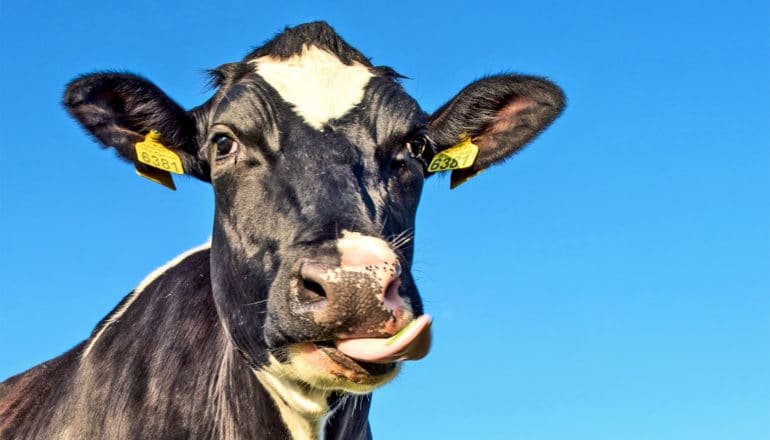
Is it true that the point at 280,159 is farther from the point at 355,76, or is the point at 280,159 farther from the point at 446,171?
the point at 446,171

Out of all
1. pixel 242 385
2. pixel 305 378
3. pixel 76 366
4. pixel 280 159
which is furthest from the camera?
pixel 76 366

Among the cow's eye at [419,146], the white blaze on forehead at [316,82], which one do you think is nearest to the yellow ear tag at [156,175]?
the white blaze on forehead at [316,82]

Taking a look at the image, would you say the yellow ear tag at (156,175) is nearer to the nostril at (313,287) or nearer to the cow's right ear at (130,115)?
the cow's right ear at (130,115)

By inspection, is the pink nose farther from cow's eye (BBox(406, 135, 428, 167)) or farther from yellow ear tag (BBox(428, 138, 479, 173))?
yellow ear tag (BBox(428, 138, 479, 173))

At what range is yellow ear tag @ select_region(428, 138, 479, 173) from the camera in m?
6.97

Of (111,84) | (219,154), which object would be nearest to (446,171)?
(219,154)

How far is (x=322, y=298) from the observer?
4.51 meters

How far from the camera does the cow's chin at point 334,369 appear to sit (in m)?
4.61

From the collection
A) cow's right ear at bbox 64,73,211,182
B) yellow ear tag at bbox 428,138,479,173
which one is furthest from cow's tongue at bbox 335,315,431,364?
yellow ear tag at bbox 428,138,479,173

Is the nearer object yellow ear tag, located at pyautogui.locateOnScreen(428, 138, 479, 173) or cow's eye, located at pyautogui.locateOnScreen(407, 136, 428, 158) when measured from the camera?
cow's eye, located at pyautogui.locateOnScreen(407, 136, 428, 158)

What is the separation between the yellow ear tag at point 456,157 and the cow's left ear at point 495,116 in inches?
1.7

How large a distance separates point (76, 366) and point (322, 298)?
3.17 meters

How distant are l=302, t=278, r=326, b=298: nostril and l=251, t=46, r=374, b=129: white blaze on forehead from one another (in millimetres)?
1283

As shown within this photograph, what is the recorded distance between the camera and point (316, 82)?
6027 millimetres
